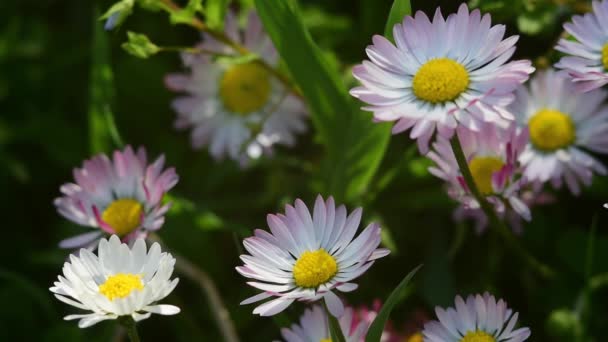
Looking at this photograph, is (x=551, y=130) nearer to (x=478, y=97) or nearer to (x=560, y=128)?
(x=560, y=128)

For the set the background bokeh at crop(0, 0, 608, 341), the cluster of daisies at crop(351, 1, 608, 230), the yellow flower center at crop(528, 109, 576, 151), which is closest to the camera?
the cluster of daisies at crop(351, 1, 608, 230)

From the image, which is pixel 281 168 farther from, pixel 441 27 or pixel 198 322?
pixel 441 27

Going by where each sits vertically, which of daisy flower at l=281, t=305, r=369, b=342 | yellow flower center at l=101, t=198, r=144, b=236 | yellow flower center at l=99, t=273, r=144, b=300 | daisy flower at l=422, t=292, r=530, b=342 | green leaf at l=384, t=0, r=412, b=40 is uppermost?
green leaf at l=384, t=0, r=412, b=40

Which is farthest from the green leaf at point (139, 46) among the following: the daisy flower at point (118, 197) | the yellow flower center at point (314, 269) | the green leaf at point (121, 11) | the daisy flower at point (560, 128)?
the daisy flower at point (560, 128)

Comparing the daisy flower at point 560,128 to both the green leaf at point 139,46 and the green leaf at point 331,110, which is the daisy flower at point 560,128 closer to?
the green leaf at point 331,110

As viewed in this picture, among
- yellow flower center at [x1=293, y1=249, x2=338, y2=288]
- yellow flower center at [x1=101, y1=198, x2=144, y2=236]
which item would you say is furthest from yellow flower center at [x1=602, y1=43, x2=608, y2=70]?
yellow flower center at [x1=101, y1=198, x2=144, y2=236]

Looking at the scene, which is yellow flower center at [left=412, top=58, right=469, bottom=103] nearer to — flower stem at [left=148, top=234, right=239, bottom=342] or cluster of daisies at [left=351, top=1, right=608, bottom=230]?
cluster of daisies at [left=351, top=1, right=608, bottom=230]
